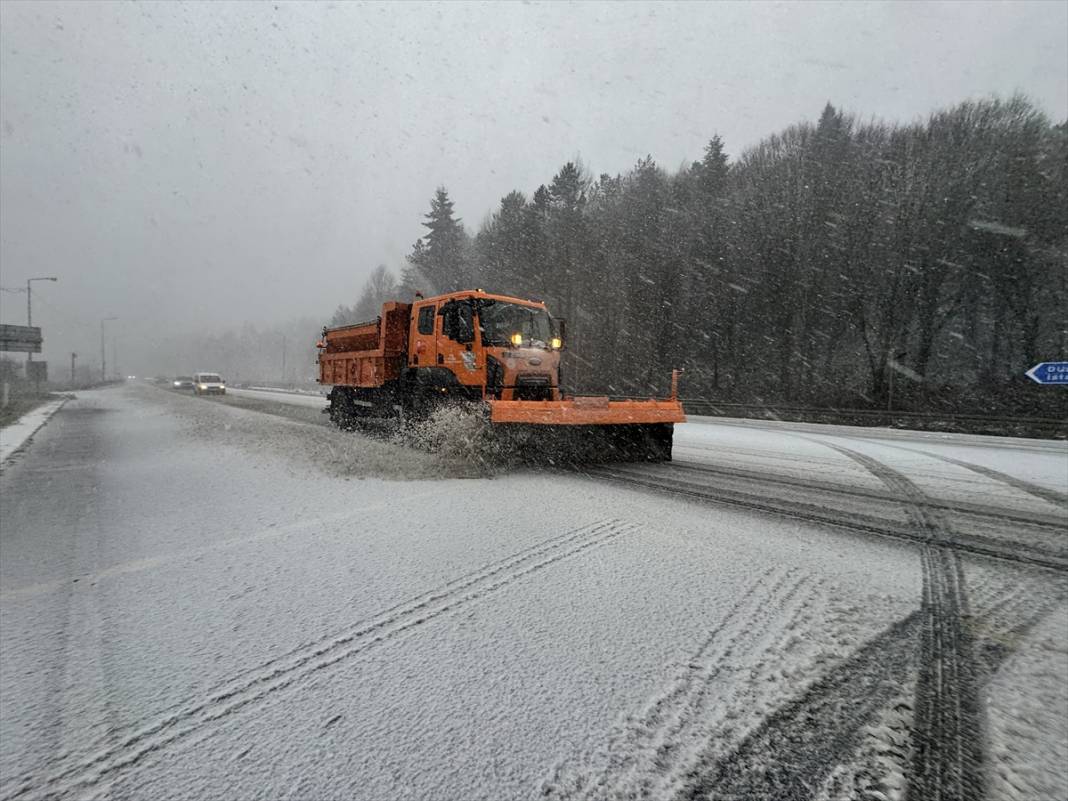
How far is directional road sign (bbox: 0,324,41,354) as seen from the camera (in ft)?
99.6

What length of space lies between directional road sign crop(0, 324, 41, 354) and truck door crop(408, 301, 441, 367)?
115 feet

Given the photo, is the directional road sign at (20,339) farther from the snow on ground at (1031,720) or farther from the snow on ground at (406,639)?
the snow on ground at (1031,720)

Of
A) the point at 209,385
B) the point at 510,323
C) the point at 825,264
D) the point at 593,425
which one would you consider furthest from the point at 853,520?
the point at 209,385

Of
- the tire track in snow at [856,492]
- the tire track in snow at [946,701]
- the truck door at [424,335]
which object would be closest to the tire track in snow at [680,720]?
the tire track in snow at [946,701]

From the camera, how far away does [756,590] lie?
3139 mm

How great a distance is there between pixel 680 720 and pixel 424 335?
8.76m

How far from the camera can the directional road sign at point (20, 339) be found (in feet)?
99.6

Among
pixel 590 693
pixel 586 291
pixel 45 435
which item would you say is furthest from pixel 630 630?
pixel 586 291

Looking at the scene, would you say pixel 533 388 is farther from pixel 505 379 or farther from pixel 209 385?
pixel 209 385

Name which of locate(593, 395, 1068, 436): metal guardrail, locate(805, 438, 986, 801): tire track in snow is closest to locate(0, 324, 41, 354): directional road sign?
locate(593, 395, 1068, 436): metal guardrail

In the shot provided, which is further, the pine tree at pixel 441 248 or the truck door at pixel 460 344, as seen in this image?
the pine tree at pixel 441 248

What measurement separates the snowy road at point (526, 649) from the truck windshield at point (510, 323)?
4035 mm

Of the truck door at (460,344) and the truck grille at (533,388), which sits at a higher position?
the truck door at (460,344)

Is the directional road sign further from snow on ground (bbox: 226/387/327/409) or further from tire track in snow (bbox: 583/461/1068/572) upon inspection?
tire track in snow (bbox: 583/461/1068/572)
